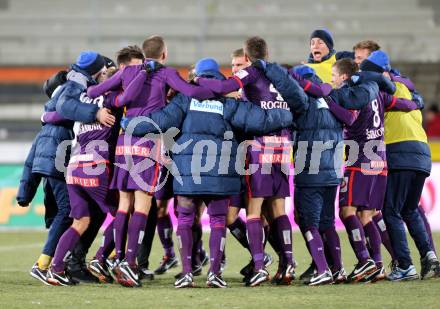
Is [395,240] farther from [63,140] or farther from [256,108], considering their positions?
[63,140]

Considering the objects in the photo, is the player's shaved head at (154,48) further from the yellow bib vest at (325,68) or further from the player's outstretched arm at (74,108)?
the yellow bib vest at (325,68)

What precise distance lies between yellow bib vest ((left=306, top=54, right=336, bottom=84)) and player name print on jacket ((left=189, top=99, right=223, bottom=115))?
1747 mm

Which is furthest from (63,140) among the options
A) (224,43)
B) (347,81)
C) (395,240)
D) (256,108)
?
(224,43)

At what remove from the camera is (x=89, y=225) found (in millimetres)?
8312

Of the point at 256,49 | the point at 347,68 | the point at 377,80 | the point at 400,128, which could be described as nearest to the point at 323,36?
the point at 347,68

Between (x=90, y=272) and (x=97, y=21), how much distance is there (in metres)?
17.5

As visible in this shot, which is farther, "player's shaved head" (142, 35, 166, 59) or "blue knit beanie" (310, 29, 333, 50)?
Result: "blue knit beanie" (310, 29, 333, 50)

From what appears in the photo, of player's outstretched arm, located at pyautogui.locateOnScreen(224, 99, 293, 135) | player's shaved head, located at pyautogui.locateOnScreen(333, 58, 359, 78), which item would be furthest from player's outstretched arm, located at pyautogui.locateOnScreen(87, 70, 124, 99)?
player's shaved head, located at pyautogui.locateOnScreen(333, 58, 359, 78)

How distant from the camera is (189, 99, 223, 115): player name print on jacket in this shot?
24.9 feet

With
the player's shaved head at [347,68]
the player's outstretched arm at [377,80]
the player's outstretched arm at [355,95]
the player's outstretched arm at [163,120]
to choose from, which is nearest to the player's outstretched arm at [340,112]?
the player's outstretched arm at [355,95]

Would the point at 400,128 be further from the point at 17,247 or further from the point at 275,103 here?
the point at 17,247

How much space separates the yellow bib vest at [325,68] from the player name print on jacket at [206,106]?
68.8 inches

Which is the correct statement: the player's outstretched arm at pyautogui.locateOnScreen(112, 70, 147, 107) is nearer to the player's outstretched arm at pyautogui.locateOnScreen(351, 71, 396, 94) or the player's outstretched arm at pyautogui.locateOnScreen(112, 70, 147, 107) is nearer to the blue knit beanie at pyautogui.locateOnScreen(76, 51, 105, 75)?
the blue knit beanie at pyautogui.locateOnScreen(76, 51, 105, 75)

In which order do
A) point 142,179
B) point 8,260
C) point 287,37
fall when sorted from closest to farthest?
1. point 142,179
2. point 8,260
3. point 287,37
